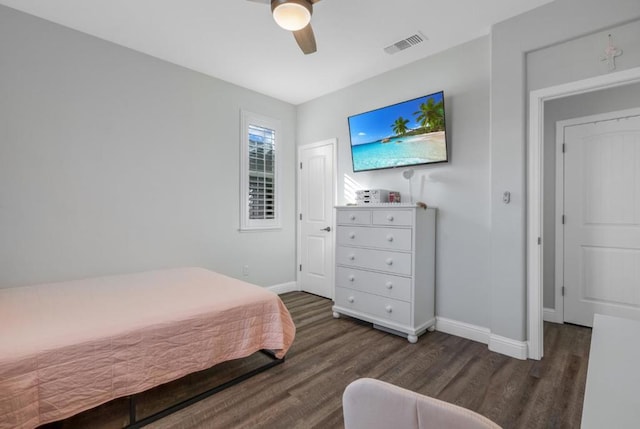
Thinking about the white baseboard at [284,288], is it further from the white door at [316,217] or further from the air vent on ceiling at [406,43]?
the air vent on ceiling at [406,43]

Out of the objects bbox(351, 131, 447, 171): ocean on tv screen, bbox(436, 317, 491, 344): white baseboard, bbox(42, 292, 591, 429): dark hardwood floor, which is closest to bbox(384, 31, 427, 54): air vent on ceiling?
bbox(351, 131, 447, 171): ocean on tv screen

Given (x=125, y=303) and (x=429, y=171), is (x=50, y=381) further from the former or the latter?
(x=429, y=171)

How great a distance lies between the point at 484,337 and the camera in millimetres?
2811

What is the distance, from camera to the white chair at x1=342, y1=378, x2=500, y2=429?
61cm

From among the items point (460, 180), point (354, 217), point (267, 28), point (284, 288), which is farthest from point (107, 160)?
point (460, 180)

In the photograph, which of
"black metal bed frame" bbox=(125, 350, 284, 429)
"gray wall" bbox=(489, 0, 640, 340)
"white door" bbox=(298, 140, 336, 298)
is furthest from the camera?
"white door" bbox=(298, 140, 336, 298)

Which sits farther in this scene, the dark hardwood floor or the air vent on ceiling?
the air vent on ceiling

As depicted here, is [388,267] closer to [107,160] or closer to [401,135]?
[401,135]

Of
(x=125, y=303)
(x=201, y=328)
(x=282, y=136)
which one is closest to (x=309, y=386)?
(x=201, y=328)

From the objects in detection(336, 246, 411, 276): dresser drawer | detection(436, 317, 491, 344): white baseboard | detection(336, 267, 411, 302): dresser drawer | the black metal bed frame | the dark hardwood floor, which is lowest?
the dark hardwood floor

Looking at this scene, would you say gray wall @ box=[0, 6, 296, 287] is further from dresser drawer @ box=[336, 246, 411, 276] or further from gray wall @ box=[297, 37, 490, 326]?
gray wall @ box=[297, 37, 490, 326]

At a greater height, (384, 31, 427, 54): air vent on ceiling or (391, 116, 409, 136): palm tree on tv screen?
(384, 31, 427, 54): air vent on ceiling

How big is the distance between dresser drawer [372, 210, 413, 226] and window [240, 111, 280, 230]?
171cm

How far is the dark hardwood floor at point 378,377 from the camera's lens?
5.88ft
